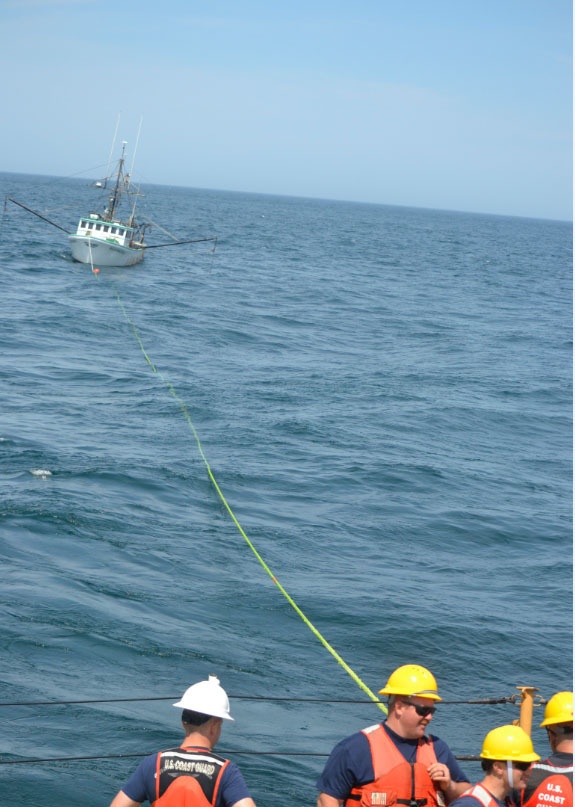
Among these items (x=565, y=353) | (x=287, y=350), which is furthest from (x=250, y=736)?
(x=565, y=353)

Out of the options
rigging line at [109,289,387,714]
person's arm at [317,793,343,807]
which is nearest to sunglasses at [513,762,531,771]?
person's arm at [317,793,343,807]

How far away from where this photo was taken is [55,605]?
14336mm

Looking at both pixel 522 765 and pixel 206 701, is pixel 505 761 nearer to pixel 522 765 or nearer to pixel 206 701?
pixel 522 765

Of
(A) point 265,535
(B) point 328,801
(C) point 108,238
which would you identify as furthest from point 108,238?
(B) point 328,801

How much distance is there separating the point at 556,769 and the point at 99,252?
5559 centimetres

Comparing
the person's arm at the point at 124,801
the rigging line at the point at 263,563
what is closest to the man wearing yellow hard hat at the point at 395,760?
the person's arm at the point at 124,801

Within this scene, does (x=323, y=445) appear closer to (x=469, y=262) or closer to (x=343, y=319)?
(x=343, y=319)

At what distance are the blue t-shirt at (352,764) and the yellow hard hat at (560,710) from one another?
77 cm

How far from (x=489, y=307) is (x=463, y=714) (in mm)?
45493

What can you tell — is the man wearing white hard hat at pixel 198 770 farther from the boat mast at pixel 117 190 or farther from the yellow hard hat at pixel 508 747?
the boat mast at pixel 117 190

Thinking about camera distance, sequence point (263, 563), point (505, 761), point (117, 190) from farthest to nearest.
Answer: point (117, 190) < point (263, 563) < point (505, 761)

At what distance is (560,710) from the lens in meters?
5.42

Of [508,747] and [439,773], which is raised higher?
[508,747]

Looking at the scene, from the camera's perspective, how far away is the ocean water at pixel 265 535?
11938 mm
